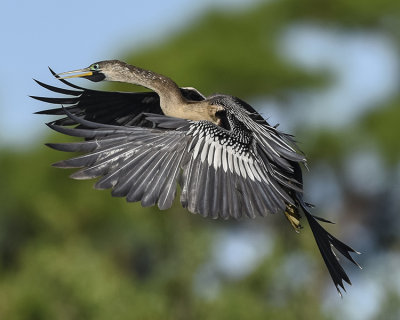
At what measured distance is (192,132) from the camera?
23.3ft

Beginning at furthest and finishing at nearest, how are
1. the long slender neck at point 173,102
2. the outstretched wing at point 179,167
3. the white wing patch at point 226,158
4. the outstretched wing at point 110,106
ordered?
the outstretched wing at point 110,106
the long slender neck at point 173,102
the white wing patch at point 226,158
the outstretched wing at point 179,167

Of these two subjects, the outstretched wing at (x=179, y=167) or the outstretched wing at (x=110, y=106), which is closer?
the outstretched wing at (x=179, y=167)

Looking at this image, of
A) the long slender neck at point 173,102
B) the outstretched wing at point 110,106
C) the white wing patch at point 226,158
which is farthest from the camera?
the outstretched wing at point 110,106

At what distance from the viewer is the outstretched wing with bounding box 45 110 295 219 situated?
685 cm

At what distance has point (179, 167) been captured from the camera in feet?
23.0

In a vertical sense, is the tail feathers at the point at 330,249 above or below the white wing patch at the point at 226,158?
below

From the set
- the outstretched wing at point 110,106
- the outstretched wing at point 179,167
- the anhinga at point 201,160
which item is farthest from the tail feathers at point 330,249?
the outstretched wing at point 110,106

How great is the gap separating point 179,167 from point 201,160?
0.49 ft

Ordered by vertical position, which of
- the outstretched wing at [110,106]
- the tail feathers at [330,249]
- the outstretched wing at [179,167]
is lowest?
the tail feathers at [330,249]

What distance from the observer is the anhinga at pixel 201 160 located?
6.86m

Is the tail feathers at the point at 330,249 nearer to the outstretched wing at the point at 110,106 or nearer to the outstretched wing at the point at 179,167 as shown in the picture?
the outstretched wing at the point at 179,167

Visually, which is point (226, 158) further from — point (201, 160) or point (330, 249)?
point (330, 249)

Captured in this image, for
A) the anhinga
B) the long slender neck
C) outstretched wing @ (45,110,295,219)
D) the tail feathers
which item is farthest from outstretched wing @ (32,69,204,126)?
the tail feathers

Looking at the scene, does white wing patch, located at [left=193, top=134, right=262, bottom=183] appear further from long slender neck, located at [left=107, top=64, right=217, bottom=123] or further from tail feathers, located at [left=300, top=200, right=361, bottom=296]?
tail feathers, located at [left=300, top=200, right=361, bottom=296]
